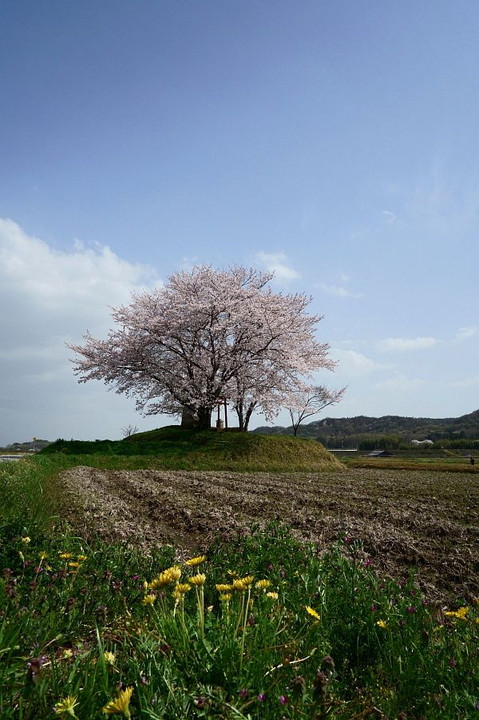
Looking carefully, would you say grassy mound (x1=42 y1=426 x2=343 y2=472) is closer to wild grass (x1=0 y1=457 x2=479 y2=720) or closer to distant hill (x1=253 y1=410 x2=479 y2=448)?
wild grass (x1=0 y1=457 x2=479 y2=720)

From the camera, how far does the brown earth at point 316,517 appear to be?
6.82 m

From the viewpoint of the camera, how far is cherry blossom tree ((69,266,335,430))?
3300 cm

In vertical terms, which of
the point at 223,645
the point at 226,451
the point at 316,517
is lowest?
the point at 316,517

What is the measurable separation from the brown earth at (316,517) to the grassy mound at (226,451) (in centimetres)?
857

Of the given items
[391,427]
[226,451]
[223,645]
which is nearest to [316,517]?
[223,645]

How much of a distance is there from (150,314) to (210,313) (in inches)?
200

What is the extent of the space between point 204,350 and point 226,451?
948 centimetres

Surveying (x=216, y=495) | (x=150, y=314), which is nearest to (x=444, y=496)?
(x=216, y=495)

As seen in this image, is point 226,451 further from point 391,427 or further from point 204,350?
point 391,427

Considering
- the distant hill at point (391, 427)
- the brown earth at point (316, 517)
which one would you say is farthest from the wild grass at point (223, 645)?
the distant hill at point (391, 427)

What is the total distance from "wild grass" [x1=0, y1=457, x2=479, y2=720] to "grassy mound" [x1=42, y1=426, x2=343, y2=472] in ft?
60.2

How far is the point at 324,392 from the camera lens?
2491 inches

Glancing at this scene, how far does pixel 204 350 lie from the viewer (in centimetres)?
3362

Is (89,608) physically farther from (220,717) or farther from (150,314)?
(150,314)
